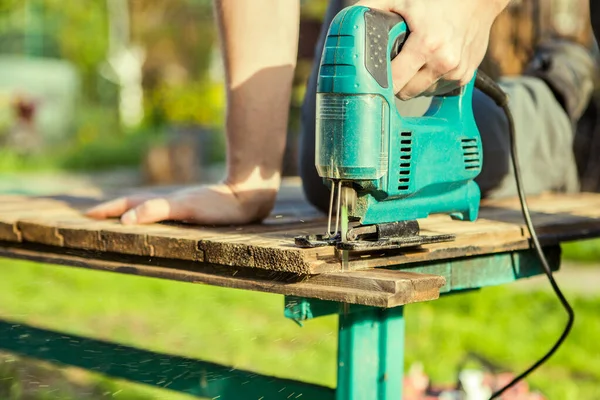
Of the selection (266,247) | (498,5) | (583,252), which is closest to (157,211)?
(266,247)

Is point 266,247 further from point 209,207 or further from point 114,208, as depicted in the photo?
point 114,208

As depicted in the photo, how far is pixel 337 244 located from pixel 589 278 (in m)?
3.86

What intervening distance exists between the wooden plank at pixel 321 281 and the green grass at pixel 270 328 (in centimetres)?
149

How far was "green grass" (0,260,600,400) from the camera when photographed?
3.47 meters

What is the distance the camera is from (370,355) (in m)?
1.86

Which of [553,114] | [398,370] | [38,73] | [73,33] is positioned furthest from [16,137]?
[398,370]

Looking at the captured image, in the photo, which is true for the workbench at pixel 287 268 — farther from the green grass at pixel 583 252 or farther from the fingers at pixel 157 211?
the green grass at pixel 583 252

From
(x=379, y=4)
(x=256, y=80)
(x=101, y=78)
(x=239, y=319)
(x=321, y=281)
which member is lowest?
(x=239, y=319)

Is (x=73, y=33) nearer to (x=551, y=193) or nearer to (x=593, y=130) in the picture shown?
(x=593, y=130)

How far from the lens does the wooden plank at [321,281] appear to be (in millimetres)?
1491

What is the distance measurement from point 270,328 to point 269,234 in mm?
2440

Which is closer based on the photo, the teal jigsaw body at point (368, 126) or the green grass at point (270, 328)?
the teal jigsaw body at point (368, 126)

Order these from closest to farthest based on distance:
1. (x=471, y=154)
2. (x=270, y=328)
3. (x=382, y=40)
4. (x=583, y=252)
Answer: (x=382, y=40)
(x=471, y=154)
(x=270, y=328)
(x=583, y=252)

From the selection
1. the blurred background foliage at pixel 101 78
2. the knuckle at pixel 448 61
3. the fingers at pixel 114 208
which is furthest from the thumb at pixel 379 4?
the blurred background foliage at pixel 101 78
